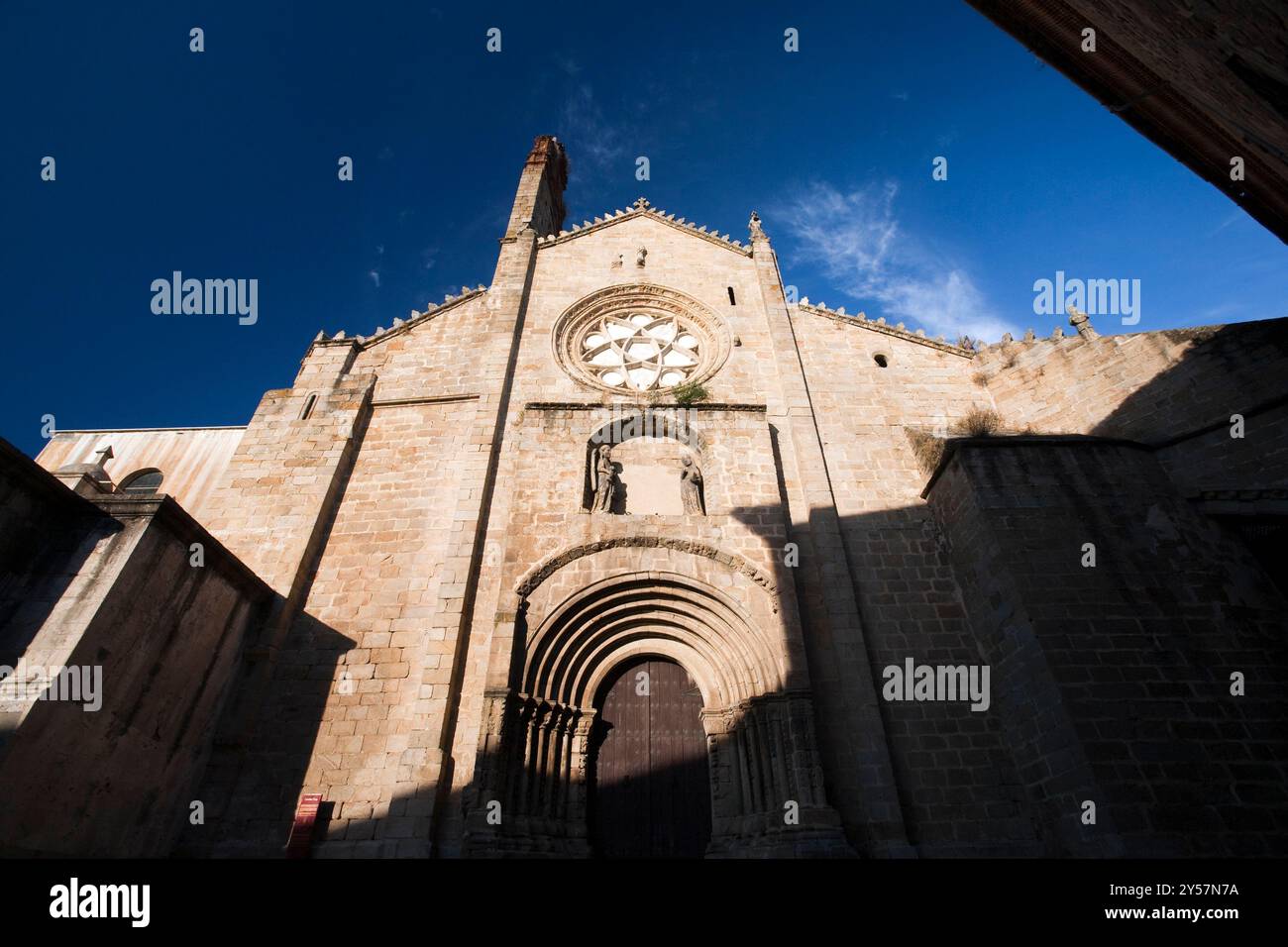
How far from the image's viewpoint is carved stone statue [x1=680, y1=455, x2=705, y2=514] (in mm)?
9297

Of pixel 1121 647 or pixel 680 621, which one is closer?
pixel 1121 647

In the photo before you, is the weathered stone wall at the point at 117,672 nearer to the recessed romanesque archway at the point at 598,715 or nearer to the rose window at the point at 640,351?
the recessed romanesque archway at the point at 598,715

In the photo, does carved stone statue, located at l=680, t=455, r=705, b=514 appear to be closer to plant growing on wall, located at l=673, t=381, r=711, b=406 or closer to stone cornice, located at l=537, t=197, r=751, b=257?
plant growing on wall, located at l=673, t=381, r=711, b=406

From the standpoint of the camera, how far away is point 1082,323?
11.5 metres

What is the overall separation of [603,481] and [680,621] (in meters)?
2.49

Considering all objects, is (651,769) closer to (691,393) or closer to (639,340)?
(691,393)

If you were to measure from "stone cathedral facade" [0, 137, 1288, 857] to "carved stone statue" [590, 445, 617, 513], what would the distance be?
10 centimetres

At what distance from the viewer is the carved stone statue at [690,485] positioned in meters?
9.30

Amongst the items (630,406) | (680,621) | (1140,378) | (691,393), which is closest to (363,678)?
(680,621)

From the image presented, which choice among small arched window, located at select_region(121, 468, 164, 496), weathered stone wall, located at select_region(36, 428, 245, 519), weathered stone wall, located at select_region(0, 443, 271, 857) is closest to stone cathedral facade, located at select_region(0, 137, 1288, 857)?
weathered stone wall, located at select_region(0, 443, 271, 857)
